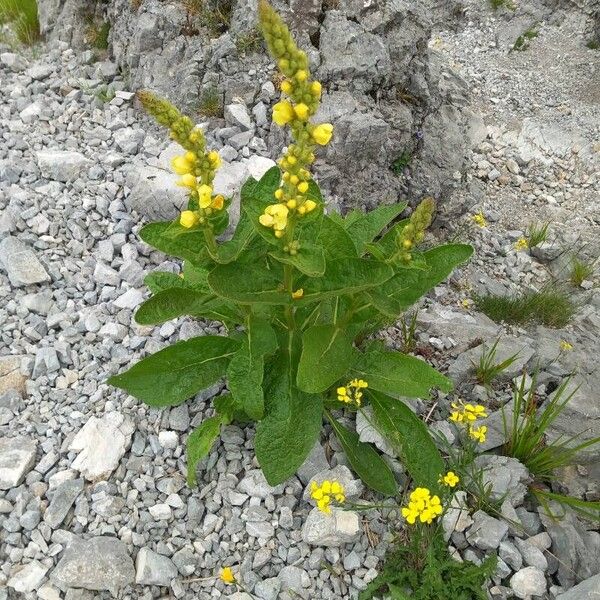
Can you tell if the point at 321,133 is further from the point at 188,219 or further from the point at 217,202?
the point at 188,219

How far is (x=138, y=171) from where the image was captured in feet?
16.7

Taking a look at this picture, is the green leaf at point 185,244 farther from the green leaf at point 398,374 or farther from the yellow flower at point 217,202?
the green leaf at point 398,374

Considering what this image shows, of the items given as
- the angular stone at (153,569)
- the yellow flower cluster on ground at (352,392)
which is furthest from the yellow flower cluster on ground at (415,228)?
the angular stone at (153,569)

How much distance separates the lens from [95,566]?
309 cm

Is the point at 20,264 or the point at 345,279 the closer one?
the point at 345,279

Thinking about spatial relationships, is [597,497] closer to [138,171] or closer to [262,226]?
[262,226]

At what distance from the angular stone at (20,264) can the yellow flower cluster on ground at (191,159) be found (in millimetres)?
2310

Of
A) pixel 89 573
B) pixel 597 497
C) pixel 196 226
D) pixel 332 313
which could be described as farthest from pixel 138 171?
pixel 597 497

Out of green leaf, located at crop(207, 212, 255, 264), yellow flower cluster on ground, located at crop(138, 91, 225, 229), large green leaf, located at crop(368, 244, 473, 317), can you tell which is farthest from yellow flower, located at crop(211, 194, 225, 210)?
large green leaf, located at crop(368, 244, 473, 317)

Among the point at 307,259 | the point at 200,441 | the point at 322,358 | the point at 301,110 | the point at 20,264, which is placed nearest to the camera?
the point at 301,110

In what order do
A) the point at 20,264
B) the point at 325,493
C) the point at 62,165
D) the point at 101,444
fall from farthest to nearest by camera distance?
the point at 62,165 → the point at 20,264 → the point at 101,444 → the point at 325,493

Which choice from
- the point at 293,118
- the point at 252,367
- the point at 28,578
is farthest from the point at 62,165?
the point at 293,118

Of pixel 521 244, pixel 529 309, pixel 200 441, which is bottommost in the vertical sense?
pixel 529 309

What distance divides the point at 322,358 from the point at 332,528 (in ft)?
2.94
